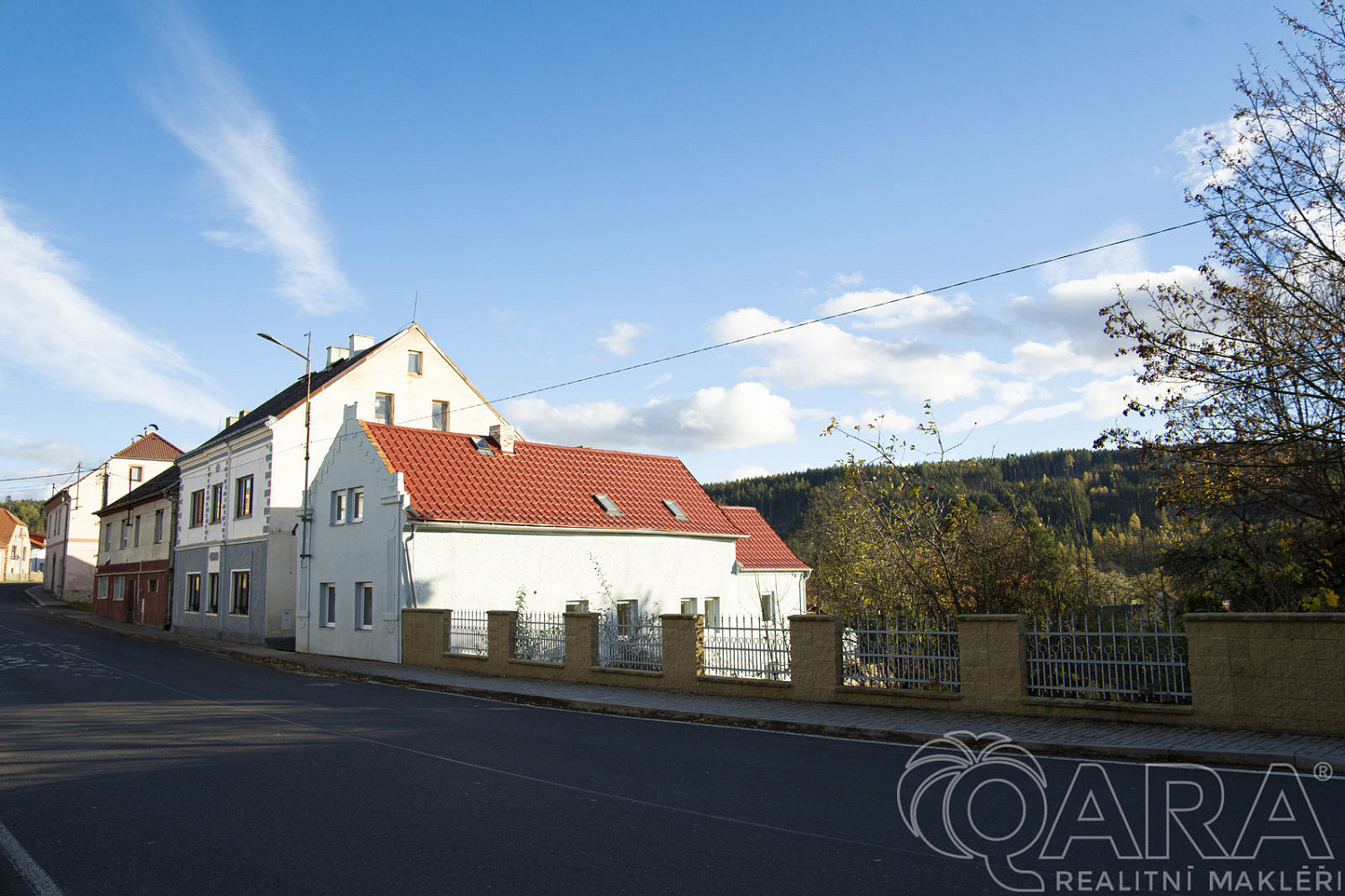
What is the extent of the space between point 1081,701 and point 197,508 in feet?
118

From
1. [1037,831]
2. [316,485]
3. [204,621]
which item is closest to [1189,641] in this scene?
[1037,831]

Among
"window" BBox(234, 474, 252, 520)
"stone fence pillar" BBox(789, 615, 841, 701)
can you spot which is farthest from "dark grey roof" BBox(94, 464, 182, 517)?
"stone fence pillar" BBox(789, 615, 841, 701)

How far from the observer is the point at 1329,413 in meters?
11.7

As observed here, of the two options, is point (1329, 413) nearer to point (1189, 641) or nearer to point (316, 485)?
point (1189, 641)

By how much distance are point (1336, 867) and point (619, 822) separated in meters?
4.72

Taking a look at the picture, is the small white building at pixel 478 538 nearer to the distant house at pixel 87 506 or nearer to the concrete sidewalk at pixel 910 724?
the concrete sidewalk at pixel 910 724

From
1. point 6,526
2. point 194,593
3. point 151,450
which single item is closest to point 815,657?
point 194,593

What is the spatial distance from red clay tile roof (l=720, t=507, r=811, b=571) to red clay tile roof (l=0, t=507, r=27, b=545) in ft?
303

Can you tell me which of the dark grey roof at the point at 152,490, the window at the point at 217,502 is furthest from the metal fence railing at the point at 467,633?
the dark grey roof at the point at 152,490

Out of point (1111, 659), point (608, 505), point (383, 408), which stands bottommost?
point (1111, 659)

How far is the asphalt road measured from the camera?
542 cm

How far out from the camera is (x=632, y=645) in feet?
56.0

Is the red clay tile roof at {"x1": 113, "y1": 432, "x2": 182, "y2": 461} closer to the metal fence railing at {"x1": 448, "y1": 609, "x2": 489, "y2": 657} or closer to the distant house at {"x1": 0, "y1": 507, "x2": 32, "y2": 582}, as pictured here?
the metal fence railing at {"x1": 448, "y1": 609, "x2": 489, "y2": 657}

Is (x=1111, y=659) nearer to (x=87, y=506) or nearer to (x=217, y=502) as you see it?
(x=217, y=502)
